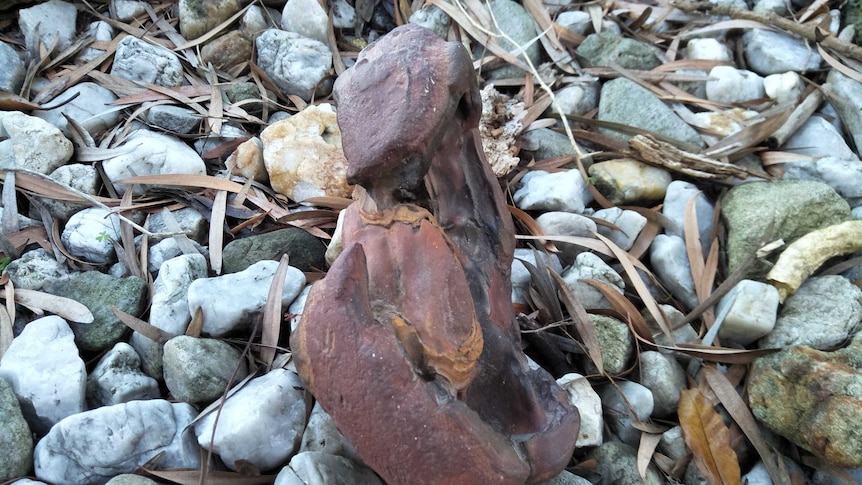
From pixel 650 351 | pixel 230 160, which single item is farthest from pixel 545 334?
pixel 230 160

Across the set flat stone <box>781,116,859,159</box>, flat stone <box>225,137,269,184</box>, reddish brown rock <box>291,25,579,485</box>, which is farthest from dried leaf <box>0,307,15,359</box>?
flat stone <box>781,116,859,159</box>

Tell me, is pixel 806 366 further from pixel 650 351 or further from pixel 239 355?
pixel 239 355

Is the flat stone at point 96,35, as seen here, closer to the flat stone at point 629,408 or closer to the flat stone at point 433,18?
the flat stone at point 433,18

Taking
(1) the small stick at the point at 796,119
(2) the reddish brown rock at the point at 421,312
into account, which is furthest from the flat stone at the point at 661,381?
(1) the small stick at the point at 796,119

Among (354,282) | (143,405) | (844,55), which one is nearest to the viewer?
(354,282)

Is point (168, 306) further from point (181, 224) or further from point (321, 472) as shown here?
point (321, 472)

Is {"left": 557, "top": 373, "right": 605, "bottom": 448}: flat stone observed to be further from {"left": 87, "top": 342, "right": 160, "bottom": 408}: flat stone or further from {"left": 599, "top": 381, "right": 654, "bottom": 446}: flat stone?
{"left": 87, "top": 342, "right": 160, "bottom": 408}: flat stone
